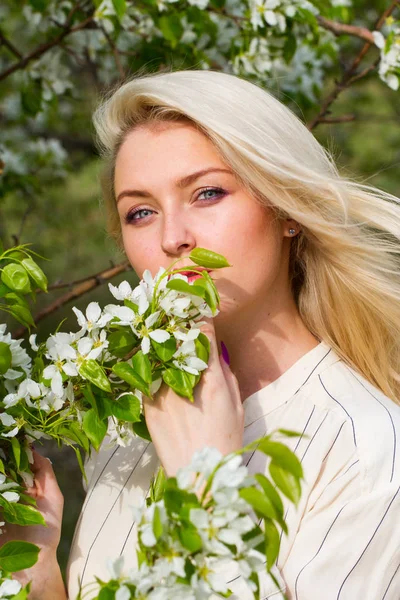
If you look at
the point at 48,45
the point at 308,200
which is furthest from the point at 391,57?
the point at 48,45

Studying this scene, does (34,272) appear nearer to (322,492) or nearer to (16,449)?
(16,449)

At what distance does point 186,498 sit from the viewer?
0.93m

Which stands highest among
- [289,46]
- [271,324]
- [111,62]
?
[111,62]

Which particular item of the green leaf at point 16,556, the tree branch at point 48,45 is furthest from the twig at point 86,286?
the green leaf at point 16,556

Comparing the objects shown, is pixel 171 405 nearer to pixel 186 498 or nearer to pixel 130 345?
pixel 130 345

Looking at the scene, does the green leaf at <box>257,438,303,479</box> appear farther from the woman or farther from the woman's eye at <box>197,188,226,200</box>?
the woman's eye at <box>197,188,226,200</box>

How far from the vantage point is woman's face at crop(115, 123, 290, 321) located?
5.42 feet

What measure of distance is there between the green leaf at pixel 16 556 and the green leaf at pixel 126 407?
0.26m

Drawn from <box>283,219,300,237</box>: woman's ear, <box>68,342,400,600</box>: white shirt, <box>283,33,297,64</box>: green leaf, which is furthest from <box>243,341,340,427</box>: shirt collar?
<box>283,33,297,64</box>: green leaf

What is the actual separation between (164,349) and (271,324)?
611 mm

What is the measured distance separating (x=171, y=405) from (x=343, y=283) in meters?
0.66

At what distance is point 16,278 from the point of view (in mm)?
1330

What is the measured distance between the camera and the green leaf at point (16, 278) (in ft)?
4.34

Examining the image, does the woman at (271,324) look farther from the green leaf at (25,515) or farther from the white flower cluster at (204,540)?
the white flower cluster at (204,540)
